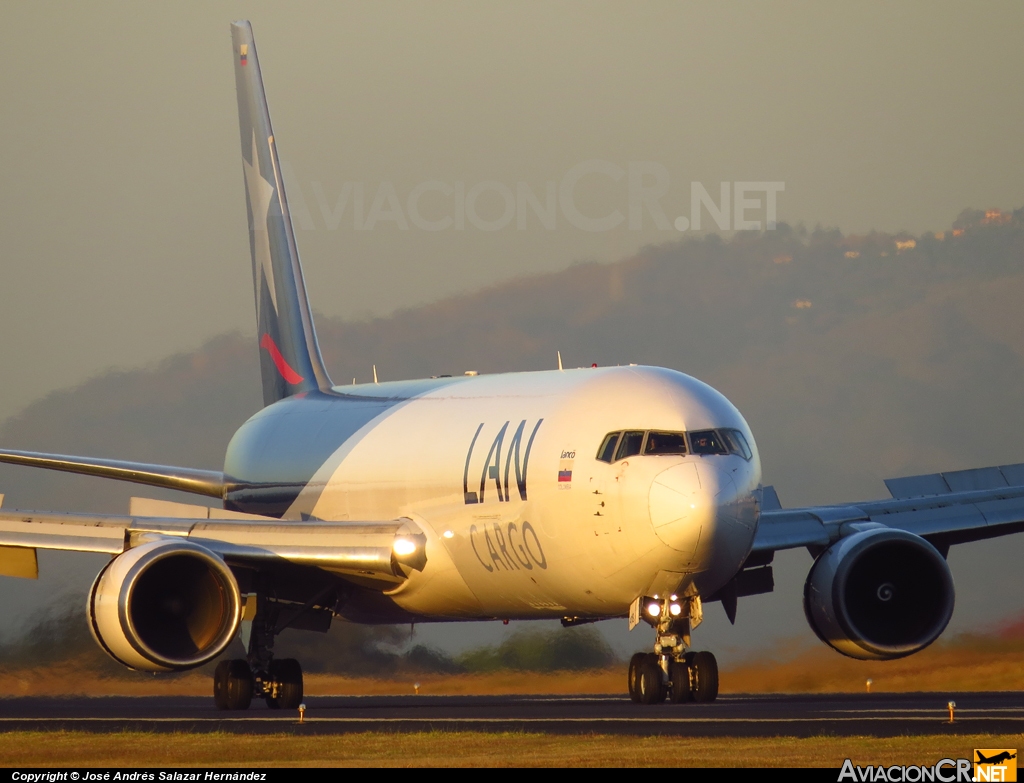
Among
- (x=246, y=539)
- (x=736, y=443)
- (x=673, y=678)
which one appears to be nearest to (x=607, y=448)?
(x=736, y=443)

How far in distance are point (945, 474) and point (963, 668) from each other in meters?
4.31

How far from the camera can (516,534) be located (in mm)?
23234

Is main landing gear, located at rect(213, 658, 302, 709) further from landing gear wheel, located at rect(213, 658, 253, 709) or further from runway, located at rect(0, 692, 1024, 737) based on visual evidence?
runway, located at rect(0, 692, 1024, 737)

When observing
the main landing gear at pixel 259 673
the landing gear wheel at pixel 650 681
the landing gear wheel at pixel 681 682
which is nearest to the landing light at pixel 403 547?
the main landing gear at pixel 259 673

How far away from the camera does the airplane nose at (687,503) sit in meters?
20.5

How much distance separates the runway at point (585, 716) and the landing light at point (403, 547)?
2.09 metres

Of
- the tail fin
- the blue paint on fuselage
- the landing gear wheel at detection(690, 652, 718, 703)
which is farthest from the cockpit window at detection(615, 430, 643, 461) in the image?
the tail fin

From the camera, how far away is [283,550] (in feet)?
82.3

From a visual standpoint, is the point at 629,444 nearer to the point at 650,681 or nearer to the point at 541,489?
the point at 541,489

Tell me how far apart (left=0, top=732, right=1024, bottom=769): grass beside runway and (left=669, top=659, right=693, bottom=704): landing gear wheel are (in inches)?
168

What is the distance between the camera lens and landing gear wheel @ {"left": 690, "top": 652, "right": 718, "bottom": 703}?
878 inches

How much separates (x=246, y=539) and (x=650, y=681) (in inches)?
240

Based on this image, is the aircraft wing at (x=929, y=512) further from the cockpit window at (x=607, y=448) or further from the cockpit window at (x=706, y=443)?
the cockpit window at (x=607, y=448)

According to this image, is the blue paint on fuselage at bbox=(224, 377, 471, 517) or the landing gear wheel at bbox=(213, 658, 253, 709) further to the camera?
the blue paint on fuselage at bbox=(224, 377, 471, 517)
